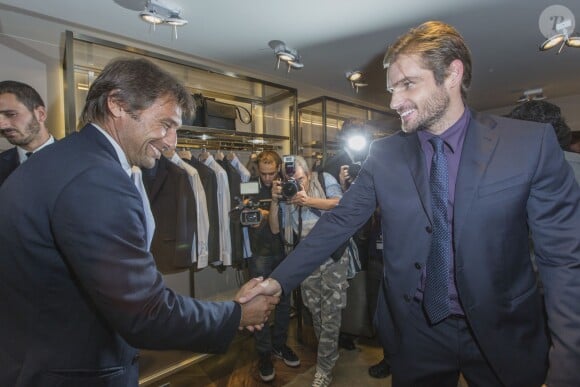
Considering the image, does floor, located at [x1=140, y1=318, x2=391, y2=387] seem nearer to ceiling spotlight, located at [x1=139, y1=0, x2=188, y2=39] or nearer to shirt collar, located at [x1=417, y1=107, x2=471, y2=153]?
shirt collar, located at [x1=417, y1=107, x2=471, y2=153]

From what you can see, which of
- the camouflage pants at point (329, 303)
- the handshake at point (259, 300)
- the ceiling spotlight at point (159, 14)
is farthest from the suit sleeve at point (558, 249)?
the ceiling spotlight at point (159, 14)

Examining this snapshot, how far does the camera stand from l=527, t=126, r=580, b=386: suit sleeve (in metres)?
0.74

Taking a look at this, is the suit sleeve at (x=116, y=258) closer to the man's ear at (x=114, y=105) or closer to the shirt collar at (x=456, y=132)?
the man's ear at (x=114, y=105)

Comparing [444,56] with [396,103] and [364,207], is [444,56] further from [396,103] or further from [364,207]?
[364,207]

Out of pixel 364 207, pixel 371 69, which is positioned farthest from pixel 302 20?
pixel 364 207

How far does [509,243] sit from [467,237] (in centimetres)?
11

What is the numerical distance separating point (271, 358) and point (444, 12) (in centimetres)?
288

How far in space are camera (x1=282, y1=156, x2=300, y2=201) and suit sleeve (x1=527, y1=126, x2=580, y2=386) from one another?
4.41 ft

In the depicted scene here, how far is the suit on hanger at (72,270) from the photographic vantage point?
639mm

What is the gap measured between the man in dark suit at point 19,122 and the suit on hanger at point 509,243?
212 cm

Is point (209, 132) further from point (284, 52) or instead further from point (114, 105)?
point (114, 105)

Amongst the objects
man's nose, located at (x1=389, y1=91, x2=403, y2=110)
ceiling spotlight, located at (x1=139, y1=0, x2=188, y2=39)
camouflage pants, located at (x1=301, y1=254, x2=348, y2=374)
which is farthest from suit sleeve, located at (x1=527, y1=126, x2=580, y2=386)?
ceiling spotlight, located at (x1=139, y1=0, x2=188, y2=39)

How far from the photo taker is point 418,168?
3.13ft

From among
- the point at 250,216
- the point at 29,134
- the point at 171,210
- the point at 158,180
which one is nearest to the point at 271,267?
the point at 250,216
